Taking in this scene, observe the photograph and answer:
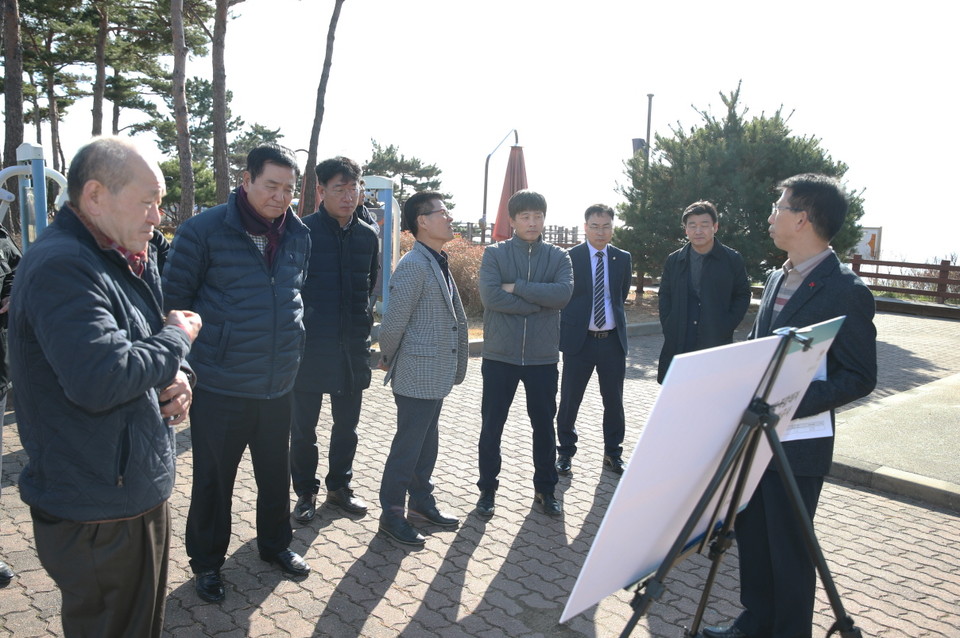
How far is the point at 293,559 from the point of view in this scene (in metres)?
3.71

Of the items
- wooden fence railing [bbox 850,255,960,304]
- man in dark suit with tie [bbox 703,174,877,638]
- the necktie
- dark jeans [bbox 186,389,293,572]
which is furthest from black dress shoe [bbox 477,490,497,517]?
wooden fence railing [bbox 850,255,960,304]

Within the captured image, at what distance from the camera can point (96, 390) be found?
189cm

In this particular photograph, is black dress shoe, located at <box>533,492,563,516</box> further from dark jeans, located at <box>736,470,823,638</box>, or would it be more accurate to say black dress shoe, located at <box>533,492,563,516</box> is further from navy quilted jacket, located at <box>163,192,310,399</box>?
navy quilted jacket, located at <box>163,192,310,399</box>

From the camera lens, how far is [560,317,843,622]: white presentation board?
1677mm

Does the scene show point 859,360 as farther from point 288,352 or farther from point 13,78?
point 13,78

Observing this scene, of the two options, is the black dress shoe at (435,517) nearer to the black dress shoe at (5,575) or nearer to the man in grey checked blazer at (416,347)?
the man in grey checked blazer at (416,347)

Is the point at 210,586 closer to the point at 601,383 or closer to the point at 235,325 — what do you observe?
the point at 235,325

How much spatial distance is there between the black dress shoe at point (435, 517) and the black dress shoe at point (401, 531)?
0.21 m

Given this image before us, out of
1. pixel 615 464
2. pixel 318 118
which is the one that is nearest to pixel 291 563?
pixel 615 464

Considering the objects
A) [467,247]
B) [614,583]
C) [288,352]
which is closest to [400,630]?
[288,352]

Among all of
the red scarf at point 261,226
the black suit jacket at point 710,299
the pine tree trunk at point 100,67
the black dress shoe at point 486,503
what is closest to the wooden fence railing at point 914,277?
the black suit jacket at point 710,299

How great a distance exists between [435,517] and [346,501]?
2.03 ft

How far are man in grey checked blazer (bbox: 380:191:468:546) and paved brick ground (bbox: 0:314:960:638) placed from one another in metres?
0.36

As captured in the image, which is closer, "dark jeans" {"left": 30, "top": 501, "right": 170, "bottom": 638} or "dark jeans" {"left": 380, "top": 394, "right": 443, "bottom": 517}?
"dark jeans" {"left": 30, "top": 501, "right": 170, "bottom": 638}
